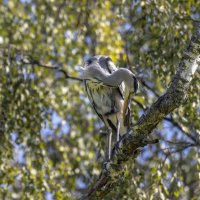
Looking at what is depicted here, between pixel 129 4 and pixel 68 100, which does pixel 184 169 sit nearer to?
pixel 68 100

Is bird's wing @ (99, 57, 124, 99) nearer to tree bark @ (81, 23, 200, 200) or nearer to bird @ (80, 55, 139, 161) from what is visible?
bird @ (80, 55, 139, 161)

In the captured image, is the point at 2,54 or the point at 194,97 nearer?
the point at 194,97

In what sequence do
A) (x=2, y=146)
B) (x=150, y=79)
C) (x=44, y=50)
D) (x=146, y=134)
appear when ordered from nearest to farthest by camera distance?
(x=146, y=134) < (x=2, y=146) < (x=150, y=79) < (x=44, y=50)

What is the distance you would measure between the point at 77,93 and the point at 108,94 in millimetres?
1493

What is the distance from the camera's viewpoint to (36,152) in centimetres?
500

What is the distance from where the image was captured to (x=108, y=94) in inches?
201

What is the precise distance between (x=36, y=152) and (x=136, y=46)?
123cm

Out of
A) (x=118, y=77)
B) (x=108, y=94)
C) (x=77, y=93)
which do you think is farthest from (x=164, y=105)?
(x=77, y=93)

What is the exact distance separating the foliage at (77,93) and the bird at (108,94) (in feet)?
0.40

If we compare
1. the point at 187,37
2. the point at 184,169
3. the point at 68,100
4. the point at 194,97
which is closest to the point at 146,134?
the point at 194,97

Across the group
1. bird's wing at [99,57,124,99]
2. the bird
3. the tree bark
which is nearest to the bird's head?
the bird

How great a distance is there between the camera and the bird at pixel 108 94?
15.8 feet

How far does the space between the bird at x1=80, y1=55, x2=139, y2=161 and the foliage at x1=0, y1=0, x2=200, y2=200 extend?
0.40 ft

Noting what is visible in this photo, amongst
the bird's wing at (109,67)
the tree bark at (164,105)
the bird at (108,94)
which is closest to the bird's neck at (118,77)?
the bird at (108,94)
